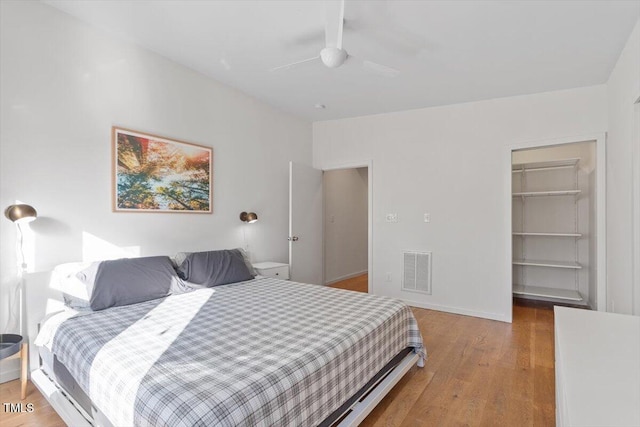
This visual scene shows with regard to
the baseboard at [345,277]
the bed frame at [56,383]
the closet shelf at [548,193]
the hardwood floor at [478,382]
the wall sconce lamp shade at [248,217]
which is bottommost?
the hardwood floor at [478,382]

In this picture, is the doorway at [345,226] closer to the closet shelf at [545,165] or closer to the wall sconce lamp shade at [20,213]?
the closet shelf at [545,165]

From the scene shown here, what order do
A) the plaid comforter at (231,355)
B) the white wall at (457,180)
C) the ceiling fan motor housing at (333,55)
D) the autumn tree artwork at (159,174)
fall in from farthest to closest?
the white wall at (457,180) → the autumn tree artwork at (159,174) → the ceiling fan motor housing at (333,55) → the plaid comforter at (231,355)

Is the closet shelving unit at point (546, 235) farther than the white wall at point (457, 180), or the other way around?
the closet shelving unit at point (546, 235)

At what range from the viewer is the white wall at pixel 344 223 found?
18.9 feet

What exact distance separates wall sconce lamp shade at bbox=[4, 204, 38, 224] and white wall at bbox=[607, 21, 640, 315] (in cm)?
428

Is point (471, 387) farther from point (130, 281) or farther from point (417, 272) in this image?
point (130, 281)

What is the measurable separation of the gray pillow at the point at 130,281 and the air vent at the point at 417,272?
295cm

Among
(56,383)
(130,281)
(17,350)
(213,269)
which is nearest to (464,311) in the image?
(213,269)

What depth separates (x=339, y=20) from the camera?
2061mm

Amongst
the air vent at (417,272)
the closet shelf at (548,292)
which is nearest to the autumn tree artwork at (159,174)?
the air vent at (417,272)

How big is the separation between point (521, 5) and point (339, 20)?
1277 millimetres

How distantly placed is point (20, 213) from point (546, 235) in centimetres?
557

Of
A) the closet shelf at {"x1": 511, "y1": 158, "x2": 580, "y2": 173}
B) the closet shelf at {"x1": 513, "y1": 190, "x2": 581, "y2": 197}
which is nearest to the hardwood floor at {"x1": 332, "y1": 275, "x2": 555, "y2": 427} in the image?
the closet shelf at {"x1": 513, "y1": 190, "x2": 581, "y2": 197}

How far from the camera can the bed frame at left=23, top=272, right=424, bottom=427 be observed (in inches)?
69.2
